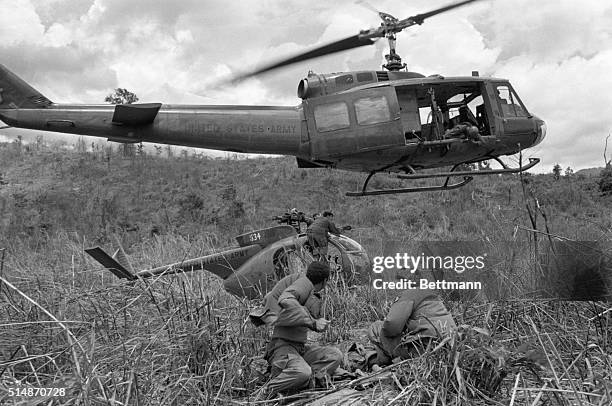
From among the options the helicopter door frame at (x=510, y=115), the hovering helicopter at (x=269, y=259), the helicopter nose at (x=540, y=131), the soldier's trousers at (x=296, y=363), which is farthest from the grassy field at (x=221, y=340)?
the helicopter nose at (x=540, y=131)

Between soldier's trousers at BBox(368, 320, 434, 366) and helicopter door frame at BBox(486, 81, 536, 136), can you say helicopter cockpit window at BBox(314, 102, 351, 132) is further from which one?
soldier's trousers at BBox(368, 320, 434, 366)

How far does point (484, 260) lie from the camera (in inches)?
220

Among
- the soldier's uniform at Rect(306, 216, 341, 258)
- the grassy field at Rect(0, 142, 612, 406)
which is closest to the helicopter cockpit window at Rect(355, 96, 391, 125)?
the soldier's uniform at Rect(306, 216, 341, 258)

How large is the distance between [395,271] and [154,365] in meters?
3.77

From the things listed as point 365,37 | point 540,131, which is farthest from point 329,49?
point 540,131

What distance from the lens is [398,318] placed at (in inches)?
198

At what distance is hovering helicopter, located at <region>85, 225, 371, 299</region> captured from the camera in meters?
8.35

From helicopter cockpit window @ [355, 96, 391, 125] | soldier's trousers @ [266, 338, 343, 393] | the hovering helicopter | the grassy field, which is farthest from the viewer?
helicopter cockpit window @ [355, 96, 391, 125]

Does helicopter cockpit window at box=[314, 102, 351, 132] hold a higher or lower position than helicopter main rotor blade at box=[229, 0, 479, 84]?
lower

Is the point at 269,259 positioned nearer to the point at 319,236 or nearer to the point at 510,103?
the point at 319,236

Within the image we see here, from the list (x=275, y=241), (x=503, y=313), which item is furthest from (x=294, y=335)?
(x=275, y=241)

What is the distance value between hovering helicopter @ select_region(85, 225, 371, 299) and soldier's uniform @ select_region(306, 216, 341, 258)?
0.44 ft

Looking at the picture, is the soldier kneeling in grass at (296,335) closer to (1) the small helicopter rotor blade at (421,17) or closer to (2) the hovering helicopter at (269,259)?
(2) the hovering helicopter at (269,259)

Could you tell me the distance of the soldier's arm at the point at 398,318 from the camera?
502cm
